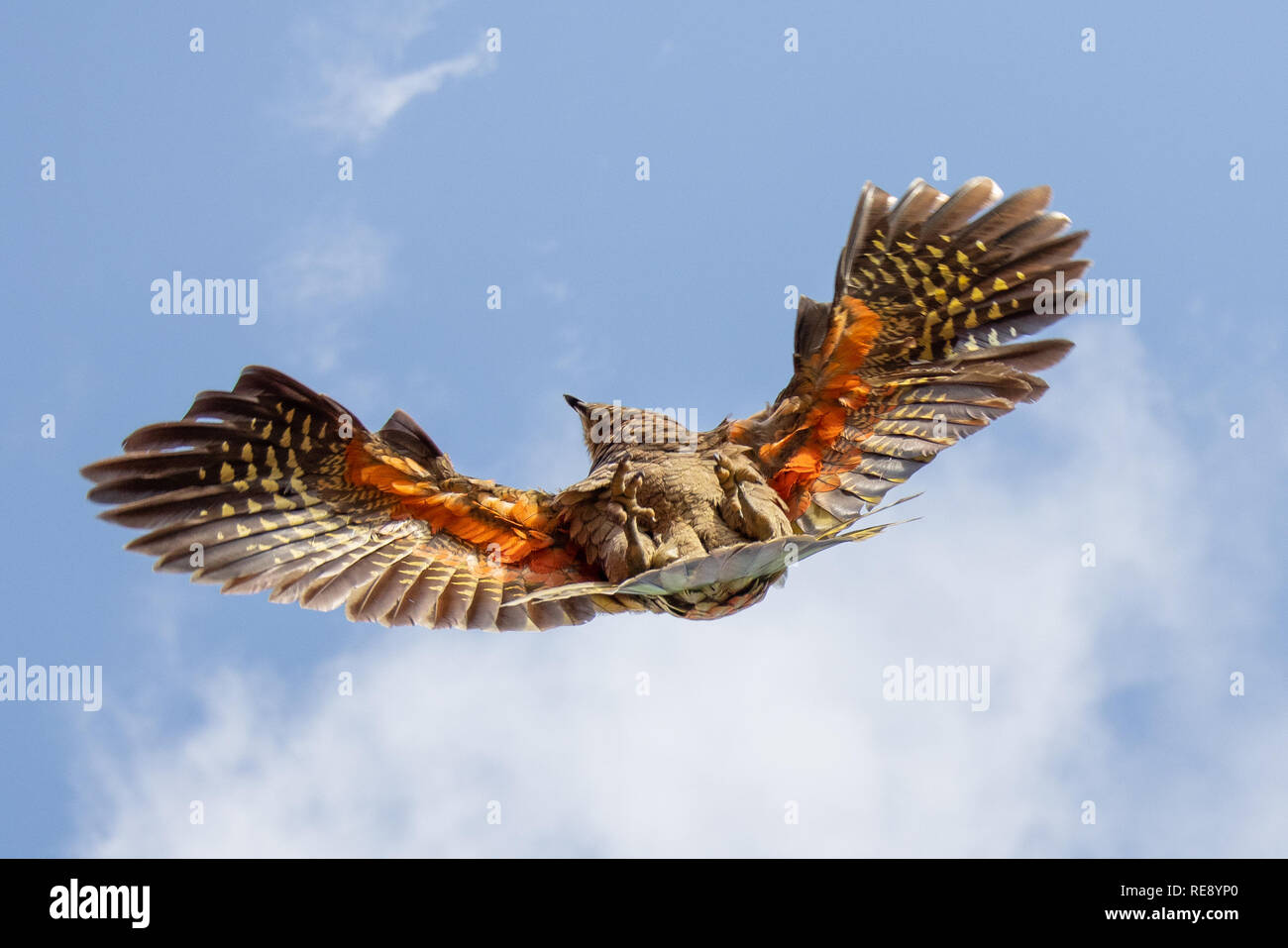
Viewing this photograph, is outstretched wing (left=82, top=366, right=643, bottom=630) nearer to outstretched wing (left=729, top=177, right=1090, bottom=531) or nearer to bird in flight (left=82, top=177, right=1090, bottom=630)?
bird in flight (left=82, top=177, right=1090, bottom=630)

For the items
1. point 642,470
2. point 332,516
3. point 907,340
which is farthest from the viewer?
point 907,340

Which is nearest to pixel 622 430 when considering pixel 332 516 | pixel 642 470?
pixel 642 470

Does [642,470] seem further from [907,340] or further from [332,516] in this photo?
[907,340]

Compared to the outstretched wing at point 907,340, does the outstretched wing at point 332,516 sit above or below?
below

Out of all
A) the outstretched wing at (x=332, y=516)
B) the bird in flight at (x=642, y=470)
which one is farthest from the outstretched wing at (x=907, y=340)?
the outstretched wing at (x=332, y=516)

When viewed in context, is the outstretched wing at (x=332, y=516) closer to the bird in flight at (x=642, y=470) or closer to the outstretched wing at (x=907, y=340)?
the bird in flight at (x=642, y=470)

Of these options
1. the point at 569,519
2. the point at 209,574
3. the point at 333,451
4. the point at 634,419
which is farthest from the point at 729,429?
the point at 209,574
